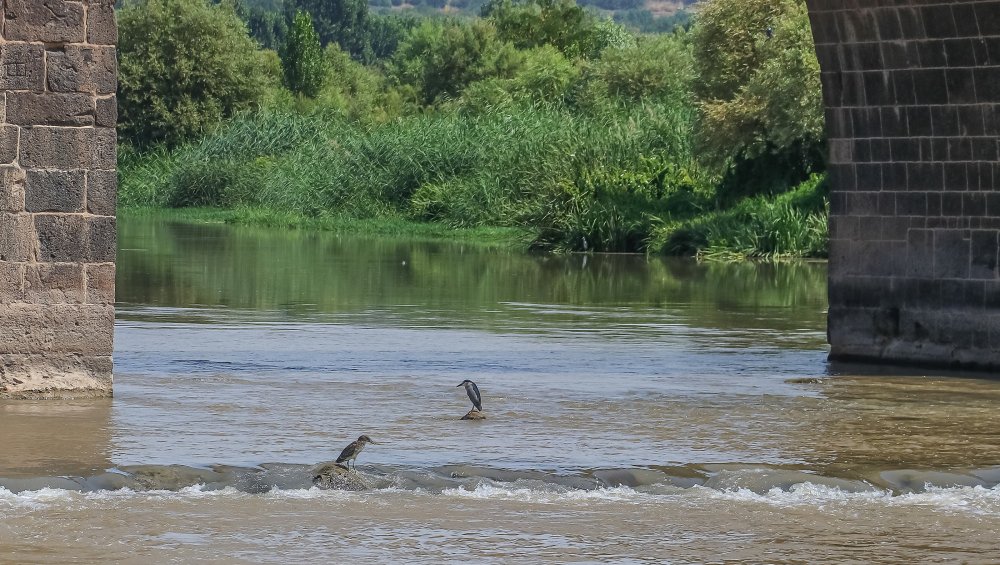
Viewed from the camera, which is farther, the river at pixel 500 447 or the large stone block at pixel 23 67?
the large stone block at pixel 23 67

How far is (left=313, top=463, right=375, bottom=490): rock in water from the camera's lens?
343 inches

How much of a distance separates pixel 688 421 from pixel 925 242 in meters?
4.05

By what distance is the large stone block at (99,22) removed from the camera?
10820 millimetres

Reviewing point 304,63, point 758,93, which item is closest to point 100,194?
point 758,93

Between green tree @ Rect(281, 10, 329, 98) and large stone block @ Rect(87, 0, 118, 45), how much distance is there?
61761 mm

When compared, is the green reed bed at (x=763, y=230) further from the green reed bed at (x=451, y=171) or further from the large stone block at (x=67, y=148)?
the large stone block at (x=67, y=148)

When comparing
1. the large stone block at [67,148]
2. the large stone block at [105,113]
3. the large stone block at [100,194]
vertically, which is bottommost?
the large stone block at [100,194]

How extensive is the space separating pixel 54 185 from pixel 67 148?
0.73 ft

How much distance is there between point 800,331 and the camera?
57.0 feet

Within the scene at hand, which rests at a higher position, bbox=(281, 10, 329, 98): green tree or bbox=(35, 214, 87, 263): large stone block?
bbox=(281, 10, 329, 98): green tree

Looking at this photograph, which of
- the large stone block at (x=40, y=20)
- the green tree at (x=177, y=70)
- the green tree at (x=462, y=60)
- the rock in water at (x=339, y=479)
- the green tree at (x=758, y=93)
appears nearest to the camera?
the rock in water at (x=339, y=479)

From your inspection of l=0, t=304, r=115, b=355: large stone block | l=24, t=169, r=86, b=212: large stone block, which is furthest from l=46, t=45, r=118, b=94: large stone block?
l=0, t=304, r=115, b=355: large stone block

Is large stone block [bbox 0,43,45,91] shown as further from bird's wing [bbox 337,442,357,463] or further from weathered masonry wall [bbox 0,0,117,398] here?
bird's wing [bbox 337,442,357,463]

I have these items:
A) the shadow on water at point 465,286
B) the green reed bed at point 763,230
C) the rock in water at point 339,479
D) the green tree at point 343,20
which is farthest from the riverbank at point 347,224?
the green tree at point 343,20
